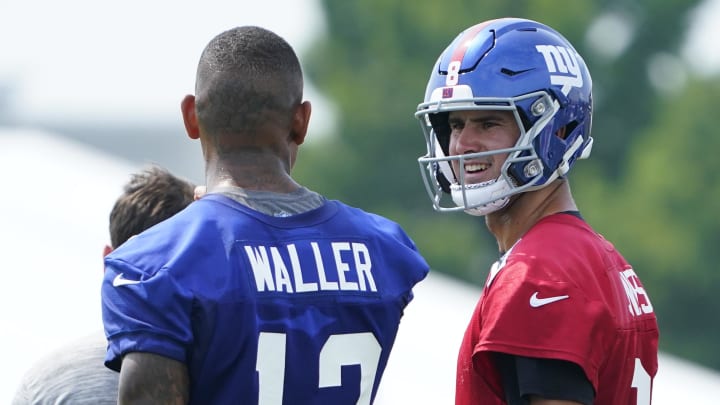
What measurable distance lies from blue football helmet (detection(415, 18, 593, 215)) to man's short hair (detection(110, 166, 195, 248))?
70cm

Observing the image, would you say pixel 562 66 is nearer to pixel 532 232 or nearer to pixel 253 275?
pixel 532 232

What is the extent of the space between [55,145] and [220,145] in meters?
9.31

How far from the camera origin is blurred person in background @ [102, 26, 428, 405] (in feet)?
8.45

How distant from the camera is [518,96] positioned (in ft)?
10.4

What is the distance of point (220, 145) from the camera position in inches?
112

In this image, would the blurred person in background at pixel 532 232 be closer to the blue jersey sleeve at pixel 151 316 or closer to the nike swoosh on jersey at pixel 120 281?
the blue jersey sleeve at pixel 151 316

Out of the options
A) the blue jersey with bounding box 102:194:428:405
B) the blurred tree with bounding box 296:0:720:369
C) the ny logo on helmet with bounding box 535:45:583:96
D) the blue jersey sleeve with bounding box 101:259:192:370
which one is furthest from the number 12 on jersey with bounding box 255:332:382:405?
the blurred tree with bounding box 296:0:720:369

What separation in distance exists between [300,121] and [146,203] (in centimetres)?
70

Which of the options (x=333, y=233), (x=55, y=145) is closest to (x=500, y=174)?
(x=333, y=233)

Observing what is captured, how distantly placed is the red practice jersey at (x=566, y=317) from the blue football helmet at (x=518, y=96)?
158 millimetres

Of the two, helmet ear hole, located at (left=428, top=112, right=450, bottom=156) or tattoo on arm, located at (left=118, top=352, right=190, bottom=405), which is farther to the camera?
helmet ear hole, located at (left=428, top=112, right=450, bottom=156)

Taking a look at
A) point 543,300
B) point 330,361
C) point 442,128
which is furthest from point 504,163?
point 330,361

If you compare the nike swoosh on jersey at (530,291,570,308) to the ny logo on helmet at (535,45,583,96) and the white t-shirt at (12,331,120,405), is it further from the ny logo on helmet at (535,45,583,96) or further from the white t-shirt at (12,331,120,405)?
the white t-shirt at (12,331,120,405)

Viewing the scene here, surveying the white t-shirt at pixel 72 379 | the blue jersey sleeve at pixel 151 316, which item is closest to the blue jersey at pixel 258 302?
the blue jersey sleeve at pixel 151 316
